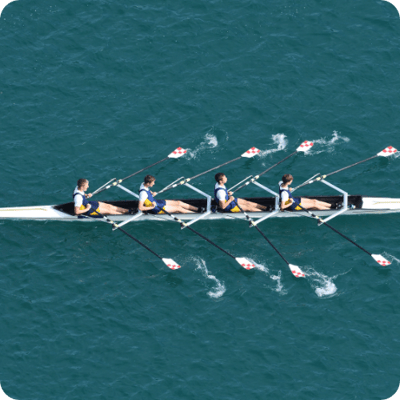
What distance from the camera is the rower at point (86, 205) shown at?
144 ft

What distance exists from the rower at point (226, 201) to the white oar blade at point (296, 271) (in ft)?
15.0

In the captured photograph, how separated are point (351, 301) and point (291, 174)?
8943 mm

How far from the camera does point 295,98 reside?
5119cm

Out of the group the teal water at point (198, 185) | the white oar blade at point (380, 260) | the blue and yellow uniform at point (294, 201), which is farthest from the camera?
the blue and yellow uniform at point (294, 201)

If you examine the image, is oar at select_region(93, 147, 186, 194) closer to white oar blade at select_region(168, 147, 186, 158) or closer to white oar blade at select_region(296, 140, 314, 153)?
white oar blade at select_region(168, 147, 186, 158)

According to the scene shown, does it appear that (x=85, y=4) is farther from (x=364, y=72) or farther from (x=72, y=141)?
(x=364, y=72)

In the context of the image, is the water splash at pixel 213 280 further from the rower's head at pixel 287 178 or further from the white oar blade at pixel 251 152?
the white oar blade at pixel 251 152

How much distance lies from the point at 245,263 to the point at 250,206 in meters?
4.29

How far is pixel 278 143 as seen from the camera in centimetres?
4922

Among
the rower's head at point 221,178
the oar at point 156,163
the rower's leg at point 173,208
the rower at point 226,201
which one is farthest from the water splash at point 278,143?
the rower's leg at point 173,208

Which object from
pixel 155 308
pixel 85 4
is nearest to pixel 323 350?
pixel 155 308

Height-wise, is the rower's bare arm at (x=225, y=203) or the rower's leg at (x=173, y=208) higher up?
the rower's bare arm at (x=225, y=203)

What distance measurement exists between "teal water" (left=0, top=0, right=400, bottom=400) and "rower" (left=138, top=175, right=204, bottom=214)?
110 cm

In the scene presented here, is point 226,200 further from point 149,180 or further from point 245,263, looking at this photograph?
point 149,180
